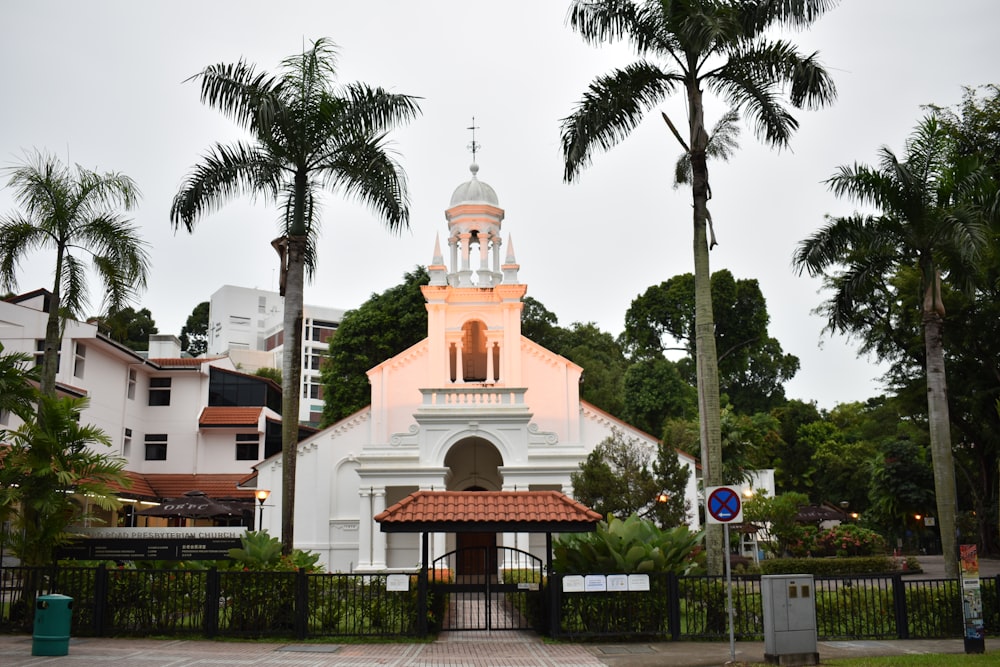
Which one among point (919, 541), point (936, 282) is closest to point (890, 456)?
point (919, 541)

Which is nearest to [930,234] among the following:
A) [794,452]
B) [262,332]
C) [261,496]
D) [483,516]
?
[483,516]

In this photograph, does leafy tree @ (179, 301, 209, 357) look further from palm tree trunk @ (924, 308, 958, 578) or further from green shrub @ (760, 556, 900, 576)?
palm tree trunk @ (924, 308, 958, 578)

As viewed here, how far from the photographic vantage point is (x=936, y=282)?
71.6 ft

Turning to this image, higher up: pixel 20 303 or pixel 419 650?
pixel 20 303

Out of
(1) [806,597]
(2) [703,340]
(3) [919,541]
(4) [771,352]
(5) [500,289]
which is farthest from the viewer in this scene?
(4) [771,352]

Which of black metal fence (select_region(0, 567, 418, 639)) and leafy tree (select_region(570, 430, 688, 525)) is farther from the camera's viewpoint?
leafy tree (select_region(570, 430, 688, 525))

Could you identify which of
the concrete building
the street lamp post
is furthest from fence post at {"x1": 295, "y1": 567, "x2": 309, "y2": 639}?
the concrete building

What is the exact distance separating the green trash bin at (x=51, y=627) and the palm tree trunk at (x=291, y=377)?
497 cm

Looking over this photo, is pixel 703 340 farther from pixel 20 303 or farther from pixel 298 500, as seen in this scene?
pixel 20 303

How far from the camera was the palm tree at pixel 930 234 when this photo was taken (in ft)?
67.6

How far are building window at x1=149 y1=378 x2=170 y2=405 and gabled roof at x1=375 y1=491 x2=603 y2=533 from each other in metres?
29.7

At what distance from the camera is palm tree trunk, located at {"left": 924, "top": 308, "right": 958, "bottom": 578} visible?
2039 centimetres

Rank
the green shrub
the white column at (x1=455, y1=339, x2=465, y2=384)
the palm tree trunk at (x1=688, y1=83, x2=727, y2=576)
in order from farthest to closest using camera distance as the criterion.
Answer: the white column at (x1=455, y1=339, x2=465, y2=384) < the green shrub < the palm tree trunk at (x1=688, y1=83, x2=727, y2=576)

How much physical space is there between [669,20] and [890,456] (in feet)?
124
